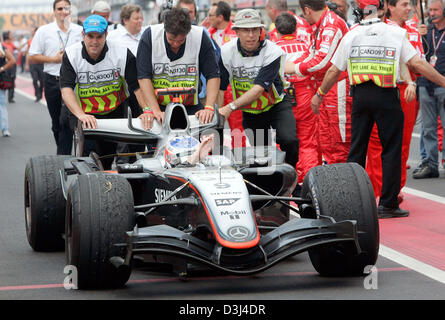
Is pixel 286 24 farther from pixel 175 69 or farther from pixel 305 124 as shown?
pixel 175 69

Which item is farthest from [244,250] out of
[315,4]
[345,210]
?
[315,4]

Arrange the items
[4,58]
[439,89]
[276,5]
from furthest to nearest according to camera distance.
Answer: [4,58] < [276,5] < [439,89]

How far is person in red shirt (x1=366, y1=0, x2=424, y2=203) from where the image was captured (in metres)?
9.74

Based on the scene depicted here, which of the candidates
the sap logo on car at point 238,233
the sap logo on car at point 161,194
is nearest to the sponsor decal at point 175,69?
the sap logo on car at point 161,194

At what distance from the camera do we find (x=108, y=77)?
9602 mm

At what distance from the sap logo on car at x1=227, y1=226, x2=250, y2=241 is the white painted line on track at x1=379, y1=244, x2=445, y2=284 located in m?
1.47

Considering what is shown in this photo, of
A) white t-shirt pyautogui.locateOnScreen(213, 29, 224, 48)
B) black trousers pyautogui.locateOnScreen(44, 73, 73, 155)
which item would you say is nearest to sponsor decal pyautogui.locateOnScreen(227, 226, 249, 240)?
black trousers pyautogui.locateOnScreen(44, 73, 73, 155)

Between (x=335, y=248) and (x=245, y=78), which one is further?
(x=245, y=78)

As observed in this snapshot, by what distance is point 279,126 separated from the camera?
9.86 metres

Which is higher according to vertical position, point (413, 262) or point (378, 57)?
point (378, 57)

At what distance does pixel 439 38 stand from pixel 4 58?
30.4 ft

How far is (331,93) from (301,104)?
735 mm
